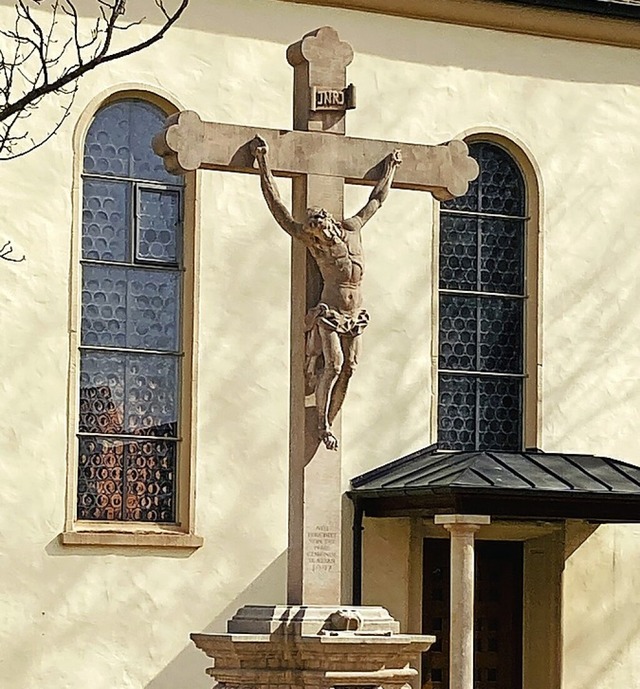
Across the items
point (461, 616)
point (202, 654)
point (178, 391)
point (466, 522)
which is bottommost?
point (202, 654)

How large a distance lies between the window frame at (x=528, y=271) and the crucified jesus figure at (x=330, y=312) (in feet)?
25.2

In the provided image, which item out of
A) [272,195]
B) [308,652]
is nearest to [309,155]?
[272,195]

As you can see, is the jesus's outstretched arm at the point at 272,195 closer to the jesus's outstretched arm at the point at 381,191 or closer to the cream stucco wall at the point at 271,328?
the jesus's outstretched arm at the point at 381,191

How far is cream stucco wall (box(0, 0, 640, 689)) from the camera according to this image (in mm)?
15477

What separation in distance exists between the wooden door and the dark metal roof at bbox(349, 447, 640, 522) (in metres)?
1.16

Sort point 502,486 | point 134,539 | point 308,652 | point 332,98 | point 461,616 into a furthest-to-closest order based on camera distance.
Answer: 1. point 134,539
2. point 502,486
3. point 461,616
4. point 332,98
5. point 308,652

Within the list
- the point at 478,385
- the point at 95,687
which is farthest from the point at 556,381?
the point at 95,687

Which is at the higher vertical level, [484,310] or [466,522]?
[484,310]

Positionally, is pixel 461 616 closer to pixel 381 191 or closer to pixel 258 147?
pixel 381 191

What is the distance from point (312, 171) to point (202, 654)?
23.3 feet

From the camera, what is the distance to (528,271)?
17.5 meters

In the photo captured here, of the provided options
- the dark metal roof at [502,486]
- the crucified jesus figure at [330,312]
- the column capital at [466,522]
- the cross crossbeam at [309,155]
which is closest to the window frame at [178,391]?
the dark metal roof at [502,486]

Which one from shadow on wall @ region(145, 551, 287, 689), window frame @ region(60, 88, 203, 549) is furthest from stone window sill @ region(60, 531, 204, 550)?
shadow on wall @ region(145, 551, 287, 689)

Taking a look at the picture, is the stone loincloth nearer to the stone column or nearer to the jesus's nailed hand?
the jesus's nailed hand
